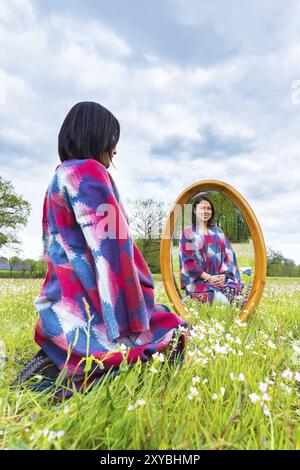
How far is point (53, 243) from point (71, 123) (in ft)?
2.87

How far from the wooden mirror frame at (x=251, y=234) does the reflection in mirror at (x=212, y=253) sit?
5 centimetres

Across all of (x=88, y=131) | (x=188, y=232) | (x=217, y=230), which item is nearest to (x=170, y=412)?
(x=88, y=131)

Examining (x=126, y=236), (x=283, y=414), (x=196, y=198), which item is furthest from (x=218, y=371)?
(x=196, y=198)

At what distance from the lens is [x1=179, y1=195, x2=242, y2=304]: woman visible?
4.25m

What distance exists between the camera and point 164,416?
1572mm

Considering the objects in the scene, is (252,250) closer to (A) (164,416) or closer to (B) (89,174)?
(B) (89,174)

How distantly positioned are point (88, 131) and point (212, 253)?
2.22 meters

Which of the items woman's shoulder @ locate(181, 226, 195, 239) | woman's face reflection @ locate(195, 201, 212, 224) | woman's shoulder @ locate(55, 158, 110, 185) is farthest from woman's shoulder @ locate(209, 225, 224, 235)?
woman's shoulder @ locate(55, 158, 110, 185)

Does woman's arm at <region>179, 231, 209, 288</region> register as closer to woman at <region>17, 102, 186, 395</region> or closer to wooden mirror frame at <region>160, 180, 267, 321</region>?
wooden mirror frame at <region>160, 180, 267, 321</region>

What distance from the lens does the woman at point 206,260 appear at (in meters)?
4.25

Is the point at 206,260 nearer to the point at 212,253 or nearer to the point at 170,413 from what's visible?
the point at 212,253

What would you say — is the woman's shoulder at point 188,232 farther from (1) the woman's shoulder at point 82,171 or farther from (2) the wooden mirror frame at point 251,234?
(1) the woman's shoulder at point 82,171

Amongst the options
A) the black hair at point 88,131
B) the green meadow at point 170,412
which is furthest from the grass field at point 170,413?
the black hair at point 88,131

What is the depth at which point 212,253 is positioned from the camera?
14.3 feet
